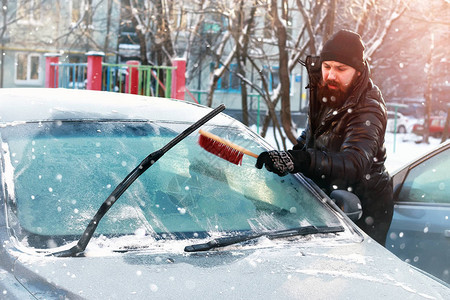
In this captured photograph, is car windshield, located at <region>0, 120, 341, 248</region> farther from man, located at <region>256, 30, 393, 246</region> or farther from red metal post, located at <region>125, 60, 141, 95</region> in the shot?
red metal post, located at <region>125, 60, 141, 95</region>

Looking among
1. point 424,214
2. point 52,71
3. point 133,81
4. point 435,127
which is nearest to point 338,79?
point 424,214

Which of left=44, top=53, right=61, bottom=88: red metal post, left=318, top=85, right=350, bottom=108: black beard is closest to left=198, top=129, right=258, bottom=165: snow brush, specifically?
left=318, top=85, right=350, bottom=108: black beard

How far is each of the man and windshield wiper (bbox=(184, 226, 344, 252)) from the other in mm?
282

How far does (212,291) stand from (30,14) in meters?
30.7

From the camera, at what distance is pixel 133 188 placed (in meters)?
2.56

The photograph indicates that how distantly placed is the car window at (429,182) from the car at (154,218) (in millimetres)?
1230

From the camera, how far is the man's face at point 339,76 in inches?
133

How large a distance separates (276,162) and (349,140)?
52cm

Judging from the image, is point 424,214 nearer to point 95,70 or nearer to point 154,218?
point 154,218

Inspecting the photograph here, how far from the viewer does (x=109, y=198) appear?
7.55ft

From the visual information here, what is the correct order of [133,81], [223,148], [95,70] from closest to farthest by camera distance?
1. [223,148]
2. [95,70]
3. [133,81]

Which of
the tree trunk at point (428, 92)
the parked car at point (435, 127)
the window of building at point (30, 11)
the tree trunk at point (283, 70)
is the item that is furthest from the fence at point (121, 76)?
the parked car at point (435, 127)

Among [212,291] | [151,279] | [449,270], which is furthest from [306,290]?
[449,270]

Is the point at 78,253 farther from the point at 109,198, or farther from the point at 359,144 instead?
the point at 359,144
